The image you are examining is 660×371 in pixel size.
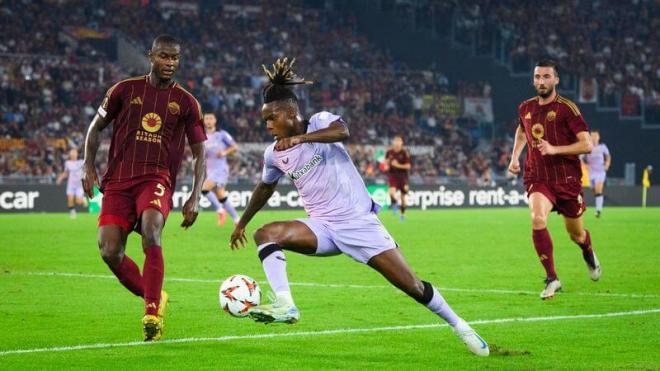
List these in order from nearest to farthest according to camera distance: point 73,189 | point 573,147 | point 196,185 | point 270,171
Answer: point 270,171 < point 196,185 < point 573,147 < point 73,189

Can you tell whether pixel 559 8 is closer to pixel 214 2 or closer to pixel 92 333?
pixel 214 2

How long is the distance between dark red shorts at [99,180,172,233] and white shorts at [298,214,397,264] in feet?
4.43

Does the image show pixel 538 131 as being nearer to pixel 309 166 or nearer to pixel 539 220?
pixel 539 220

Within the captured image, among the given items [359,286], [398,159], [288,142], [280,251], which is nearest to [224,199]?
[398,159]

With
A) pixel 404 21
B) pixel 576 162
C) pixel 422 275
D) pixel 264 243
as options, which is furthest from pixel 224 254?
pixel 404 21

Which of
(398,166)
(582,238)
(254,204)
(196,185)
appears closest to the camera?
(254,204)

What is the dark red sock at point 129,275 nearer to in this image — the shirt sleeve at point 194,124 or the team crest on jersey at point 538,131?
the shirt sleeve at point 194,124

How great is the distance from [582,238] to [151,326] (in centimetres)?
621

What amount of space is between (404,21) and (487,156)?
34.3ft

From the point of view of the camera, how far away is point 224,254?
1838 cm

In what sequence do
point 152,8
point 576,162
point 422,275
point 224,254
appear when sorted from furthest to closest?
point 152,8, point 224,254, point 422,275, point 576,162

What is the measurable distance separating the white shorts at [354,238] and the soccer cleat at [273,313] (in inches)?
23.9

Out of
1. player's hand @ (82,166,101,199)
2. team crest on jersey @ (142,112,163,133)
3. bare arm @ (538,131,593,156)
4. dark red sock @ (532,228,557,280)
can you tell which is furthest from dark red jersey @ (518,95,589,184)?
player's hand @ (82,166,101,199)

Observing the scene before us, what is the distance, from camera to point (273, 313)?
764 centimetres
